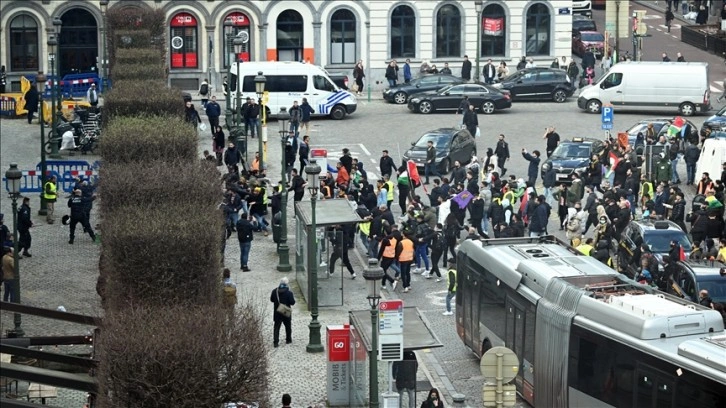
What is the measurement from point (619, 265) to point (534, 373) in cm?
939

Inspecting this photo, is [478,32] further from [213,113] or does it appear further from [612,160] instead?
[612,160]

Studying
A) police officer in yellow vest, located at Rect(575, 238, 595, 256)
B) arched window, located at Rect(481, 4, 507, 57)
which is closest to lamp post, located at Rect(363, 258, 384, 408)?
police officer in yellow vest, located at Rect(575, 238, 595, 256)

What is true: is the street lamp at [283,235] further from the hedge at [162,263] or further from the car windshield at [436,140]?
the hedge at [162,263]

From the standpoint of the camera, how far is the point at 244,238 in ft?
121

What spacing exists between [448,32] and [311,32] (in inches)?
237

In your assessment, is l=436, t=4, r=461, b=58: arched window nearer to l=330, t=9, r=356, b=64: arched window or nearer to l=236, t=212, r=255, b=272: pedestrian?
l=330, t=9, r=356, b=64: arched window

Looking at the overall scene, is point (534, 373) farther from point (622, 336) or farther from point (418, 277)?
point (418, 277)

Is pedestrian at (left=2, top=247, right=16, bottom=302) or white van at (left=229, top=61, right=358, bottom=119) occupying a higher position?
white van at (left=229, top=61, right=358, bottom=119)

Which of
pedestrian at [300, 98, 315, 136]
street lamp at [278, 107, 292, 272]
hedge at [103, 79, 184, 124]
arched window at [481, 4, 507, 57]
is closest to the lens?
street lamp at [278, 107, 292, 272]

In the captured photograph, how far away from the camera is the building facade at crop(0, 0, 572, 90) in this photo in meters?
67.4

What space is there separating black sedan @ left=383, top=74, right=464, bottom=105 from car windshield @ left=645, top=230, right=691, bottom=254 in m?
25.8

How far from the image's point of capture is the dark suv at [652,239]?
35344 millimetres

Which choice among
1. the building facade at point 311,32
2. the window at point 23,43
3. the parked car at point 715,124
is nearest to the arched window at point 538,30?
the building facade at point 311,32

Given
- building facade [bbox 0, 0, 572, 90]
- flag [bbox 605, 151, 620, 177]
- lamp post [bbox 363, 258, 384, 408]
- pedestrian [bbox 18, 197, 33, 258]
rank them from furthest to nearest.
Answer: building facade [bbox 0, 0, 572, 90], flag [bbox 605, 151, 620, 177], pedestrian [bbox 18, 197, 33, 258], lamp post [bbox 363, 258, 384, 408]
